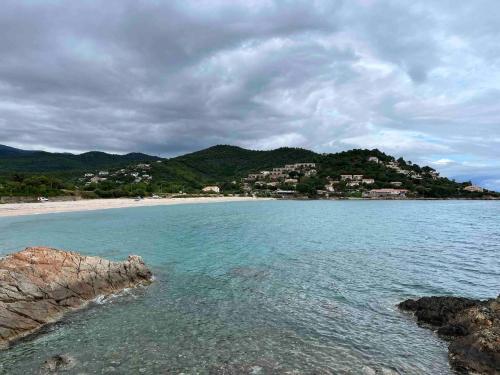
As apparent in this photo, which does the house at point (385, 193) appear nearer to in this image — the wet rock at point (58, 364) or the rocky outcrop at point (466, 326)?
the rocky outcrop at point (466, 326)

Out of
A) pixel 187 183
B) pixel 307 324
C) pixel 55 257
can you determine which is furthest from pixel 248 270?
pixel 187 183

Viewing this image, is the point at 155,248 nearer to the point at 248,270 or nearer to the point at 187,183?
the point at 248,270

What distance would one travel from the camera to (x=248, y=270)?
25.6m

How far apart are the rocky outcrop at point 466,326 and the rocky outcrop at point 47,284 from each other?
53.2 feet

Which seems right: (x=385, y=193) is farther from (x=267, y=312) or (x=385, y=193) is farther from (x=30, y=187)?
(x=267, y=312)

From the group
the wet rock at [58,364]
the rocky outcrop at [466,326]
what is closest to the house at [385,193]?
the rocky outcrop at [466,326]

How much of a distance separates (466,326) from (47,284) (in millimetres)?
18893

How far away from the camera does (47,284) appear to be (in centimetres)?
1716

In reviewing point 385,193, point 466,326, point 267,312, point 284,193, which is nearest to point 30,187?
point 267,312

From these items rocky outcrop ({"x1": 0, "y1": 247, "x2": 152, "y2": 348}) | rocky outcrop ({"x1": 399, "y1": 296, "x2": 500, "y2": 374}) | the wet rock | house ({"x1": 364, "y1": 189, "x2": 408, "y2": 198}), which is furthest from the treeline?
house ({"x1": 364, "y1": 189, "x2": 408, "y2": 198})

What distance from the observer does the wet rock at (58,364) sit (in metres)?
11.4

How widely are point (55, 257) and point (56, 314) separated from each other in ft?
12.1

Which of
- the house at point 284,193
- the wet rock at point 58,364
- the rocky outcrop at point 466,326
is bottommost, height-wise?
the wet rock at point 58,364

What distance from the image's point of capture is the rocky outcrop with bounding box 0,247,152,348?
→ 15133mm
